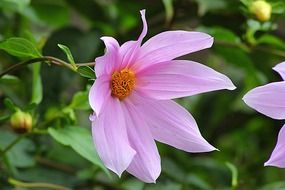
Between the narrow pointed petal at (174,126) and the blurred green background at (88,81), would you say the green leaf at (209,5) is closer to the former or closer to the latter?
the blurred green background at (88,81)

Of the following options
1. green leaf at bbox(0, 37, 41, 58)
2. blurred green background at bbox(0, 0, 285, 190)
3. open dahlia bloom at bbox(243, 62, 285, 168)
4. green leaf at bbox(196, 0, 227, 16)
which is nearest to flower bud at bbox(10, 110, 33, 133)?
blurred green background at bbox(0, 0, 285, 190)

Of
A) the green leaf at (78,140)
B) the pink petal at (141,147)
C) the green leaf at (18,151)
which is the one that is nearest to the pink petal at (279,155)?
the pink petal at (141,147)

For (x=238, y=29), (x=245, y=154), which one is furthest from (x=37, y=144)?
(x=245, y=154)

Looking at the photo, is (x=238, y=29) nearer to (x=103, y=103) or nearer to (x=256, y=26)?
(x=256, y=26)

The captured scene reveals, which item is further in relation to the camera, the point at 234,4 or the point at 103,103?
the point at 234,4

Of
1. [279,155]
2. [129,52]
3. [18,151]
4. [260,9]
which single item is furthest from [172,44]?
[18,151]
